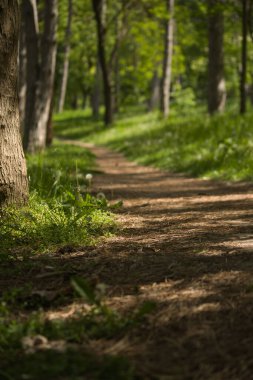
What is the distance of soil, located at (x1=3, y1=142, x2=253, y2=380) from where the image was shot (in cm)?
244

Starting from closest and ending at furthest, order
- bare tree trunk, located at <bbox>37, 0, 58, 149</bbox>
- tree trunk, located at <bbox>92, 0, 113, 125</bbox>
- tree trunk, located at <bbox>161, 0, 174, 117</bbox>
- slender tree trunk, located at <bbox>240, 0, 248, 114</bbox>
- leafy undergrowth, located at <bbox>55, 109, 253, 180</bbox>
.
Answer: leafy undergrowth, located at <bbox>55, 109, 253, 180</bbox>
bare tree trunk, located at <bbox>37, 0, 58, 149</bbox>
slender tree trunk, located at <bbox>240, 0, 248, 114</bbox>
tree trunk, located at <bbox>161, 0, 174, 117</bbox>
tree trunk, located at <bbox>92, 0, 113, 125</bbox>

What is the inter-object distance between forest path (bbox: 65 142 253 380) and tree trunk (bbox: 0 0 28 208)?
118 cm

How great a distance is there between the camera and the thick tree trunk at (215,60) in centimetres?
1516

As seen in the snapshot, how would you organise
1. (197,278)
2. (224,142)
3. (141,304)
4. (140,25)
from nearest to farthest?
(141,304) < (197,278) < (224,142) < (140,25)

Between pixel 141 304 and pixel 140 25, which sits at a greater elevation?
pixel 140 25

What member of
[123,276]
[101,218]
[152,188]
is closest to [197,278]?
[123,276]

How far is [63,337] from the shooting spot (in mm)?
2729

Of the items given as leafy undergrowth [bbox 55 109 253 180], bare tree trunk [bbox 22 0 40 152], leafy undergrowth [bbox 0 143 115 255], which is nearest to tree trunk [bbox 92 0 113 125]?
leafy undergrowth [bbox 55 109 253 180]

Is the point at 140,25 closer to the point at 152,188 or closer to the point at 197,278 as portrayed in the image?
the point at 152,188

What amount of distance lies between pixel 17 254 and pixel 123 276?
3.63ft

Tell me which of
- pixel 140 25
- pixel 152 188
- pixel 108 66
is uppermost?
pixel 140 25

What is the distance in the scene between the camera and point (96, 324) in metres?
2.86

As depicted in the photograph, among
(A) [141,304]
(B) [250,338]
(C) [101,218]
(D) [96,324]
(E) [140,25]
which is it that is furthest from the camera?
(E) [140,25]

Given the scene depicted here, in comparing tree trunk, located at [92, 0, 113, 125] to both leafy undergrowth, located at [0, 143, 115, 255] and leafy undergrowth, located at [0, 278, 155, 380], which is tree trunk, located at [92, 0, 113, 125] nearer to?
leafy undergrowth, located at [0, 143, 115, 255]
